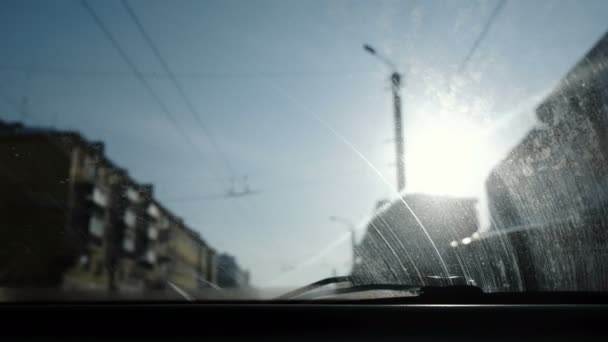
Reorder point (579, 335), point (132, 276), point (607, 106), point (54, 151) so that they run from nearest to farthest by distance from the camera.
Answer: point (579, 335) → point (132, 276) → point (54, 151) → point (607, 106)

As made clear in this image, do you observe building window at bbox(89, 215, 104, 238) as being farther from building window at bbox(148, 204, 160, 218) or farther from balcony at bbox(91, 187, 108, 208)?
building window at bbox(148, 204, 160, 218)

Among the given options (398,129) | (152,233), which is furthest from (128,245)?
(398,129)

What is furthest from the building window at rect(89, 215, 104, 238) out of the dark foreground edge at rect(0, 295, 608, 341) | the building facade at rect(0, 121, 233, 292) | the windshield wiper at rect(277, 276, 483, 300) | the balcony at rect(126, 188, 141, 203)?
the windshield wiper at rect(277, 276, 483, 300)

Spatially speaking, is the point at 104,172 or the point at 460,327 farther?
the point at 104,172

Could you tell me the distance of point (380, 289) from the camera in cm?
230

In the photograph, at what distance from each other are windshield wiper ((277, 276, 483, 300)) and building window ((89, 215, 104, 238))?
0.70m

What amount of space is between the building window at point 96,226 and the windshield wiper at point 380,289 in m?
0.70

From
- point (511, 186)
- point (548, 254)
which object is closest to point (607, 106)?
point (511, 186)

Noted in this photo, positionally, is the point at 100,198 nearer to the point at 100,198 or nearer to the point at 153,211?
the point at 100,198

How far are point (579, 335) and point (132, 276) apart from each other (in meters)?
1.49

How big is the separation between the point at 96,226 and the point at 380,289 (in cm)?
110

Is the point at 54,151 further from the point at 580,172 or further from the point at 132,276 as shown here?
the point at 580,172

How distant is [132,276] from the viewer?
6.98 feet

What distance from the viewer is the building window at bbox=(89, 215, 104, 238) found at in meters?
2.18
